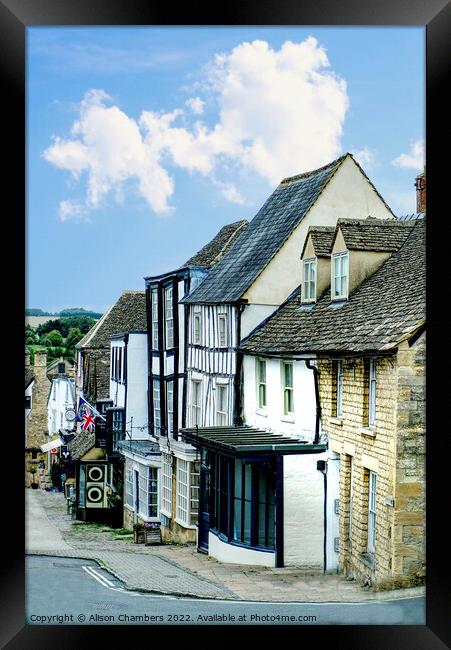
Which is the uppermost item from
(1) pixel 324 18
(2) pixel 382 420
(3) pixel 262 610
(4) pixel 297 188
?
(1) pixel 324 18

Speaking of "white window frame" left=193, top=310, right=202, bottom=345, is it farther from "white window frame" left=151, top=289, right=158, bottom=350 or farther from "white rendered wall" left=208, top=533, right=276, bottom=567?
"white rendered wall" left=208, top=533, right=276, bottom=567

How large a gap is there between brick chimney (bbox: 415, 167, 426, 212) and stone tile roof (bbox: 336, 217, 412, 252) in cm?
41

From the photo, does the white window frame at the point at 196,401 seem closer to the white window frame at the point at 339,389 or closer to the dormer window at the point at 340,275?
Result: the white window frame at the point at 339,389

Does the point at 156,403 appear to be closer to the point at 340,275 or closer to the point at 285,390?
the point at 285,390

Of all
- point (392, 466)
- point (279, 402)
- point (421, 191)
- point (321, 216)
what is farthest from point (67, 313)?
point (421, 191)

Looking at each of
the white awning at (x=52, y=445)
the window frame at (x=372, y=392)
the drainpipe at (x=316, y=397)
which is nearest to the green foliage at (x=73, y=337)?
the white awning at (x=52, y=445)

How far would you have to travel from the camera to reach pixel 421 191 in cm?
1201

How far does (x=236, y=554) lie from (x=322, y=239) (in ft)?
12.1

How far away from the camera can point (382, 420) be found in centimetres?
1161

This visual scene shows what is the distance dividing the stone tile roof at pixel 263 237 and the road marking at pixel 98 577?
10.6 feet
